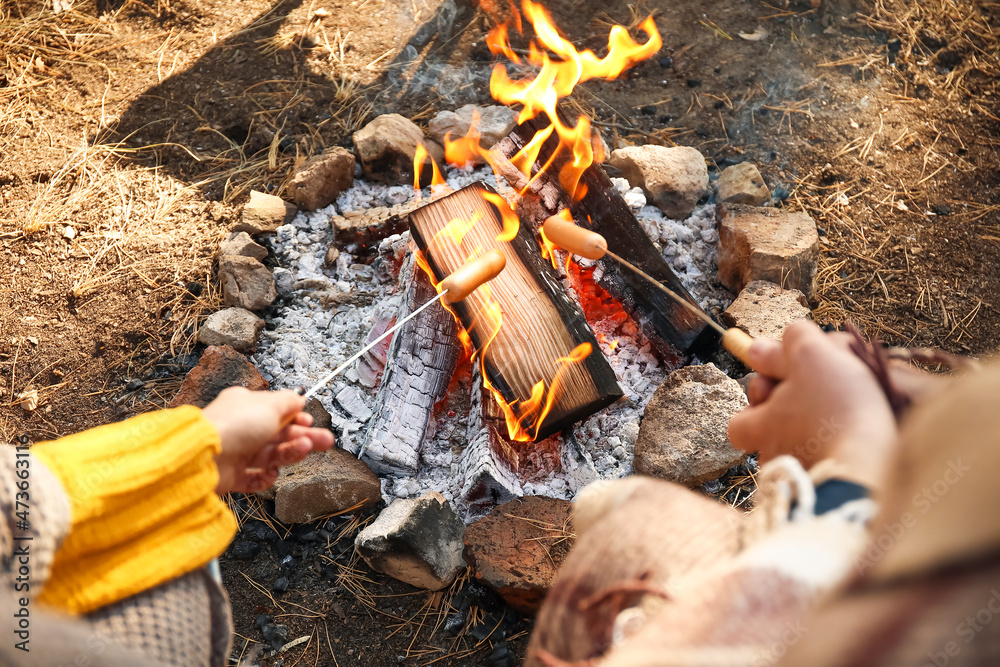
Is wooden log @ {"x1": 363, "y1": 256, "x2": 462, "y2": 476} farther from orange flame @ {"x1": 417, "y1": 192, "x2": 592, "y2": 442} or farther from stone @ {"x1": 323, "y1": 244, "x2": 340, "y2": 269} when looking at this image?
stone @ {"x1": 323, "y1": 244, "x2": 340, "y2": 269}

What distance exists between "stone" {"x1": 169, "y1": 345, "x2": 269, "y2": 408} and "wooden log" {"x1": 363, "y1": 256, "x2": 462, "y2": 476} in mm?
508

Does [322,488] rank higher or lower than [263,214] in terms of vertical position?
lower

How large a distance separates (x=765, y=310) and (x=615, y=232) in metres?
0.73

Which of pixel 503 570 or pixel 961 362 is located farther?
pixel 503 570

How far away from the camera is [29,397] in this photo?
2.75 m

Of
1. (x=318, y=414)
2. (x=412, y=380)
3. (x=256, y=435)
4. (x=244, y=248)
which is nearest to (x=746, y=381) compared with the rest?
(x=412, y=380)

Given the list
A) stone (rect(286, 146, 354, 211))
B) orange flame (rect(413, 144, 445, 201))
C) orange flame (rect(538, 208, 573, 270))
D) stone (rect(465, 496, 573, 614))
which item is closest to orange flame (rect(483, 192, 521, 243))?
orange flame (rect(538, 208, 573, 270))

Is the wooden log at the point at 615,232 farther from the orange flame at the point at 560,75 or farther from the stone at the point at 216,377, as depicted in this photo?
the stone at the point at 216,377

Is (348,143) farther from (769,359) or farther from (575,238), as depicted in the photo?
(769,359)

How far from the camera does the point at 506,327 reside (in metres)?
2.54

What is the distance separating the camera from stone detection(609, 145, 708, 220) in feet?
10.5

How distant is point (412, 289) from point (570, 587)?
1748 millimetres

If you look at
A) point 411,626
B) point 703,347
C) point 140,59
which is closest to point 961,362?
point 703,347

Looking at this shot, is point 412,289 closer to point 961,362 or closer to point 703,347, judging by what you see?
point 703,347
